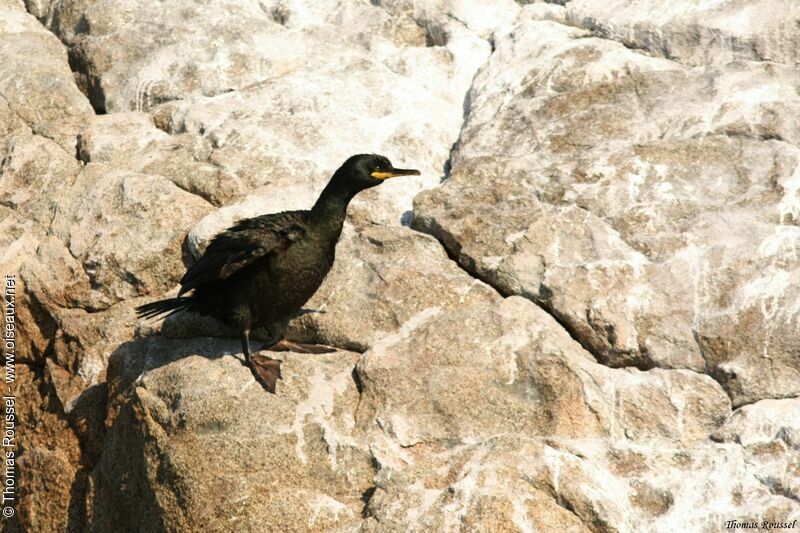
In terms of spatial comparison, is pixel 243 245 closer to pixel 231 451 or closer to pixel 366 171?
pixel 366 171

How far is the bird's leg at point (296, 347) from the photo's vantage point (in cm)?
620

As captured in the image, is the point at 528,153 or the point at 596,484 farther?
the point at 528,153

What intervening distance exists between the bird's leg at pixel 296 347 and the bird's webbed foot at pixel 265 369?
0.65 feet

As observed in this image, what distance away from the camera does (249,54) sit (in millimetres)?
8766

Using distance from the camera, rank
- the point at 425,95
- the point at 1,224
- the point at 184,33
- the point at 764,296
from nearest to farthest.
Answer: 1. the point at 764,296
2. the point at 1,224
3. the point at 425,95
4. the point at 184,33

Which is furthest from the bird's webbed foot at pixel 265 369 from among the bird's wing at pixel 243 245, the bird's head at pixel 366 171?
the bird's head at pixel 366 171

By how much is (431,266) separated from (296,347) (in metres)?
1.07

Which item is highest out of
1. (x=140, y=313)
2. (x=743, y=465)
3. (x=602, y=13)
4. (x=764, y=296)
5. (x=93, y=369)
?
(x=602, y=13)

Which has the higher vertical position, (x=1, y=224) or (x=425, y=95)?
(x=425, y=95)

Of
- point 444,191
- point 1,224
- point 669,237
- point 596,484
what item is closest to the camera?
point 596,484

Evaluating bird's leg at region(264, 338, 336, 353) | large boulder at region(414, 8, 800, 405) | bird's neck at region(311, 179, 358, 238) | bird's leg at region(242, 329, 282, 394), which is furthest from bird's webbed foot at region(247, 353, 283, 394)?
large boulder at region(414, 8, 800, 405)

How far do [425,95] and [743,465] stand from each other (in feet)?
14.7

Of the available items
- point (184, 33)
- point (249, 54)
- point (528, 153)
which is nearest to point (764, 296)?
point (528, 153)

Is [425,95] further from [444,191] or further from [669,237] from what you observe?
[669,237]
